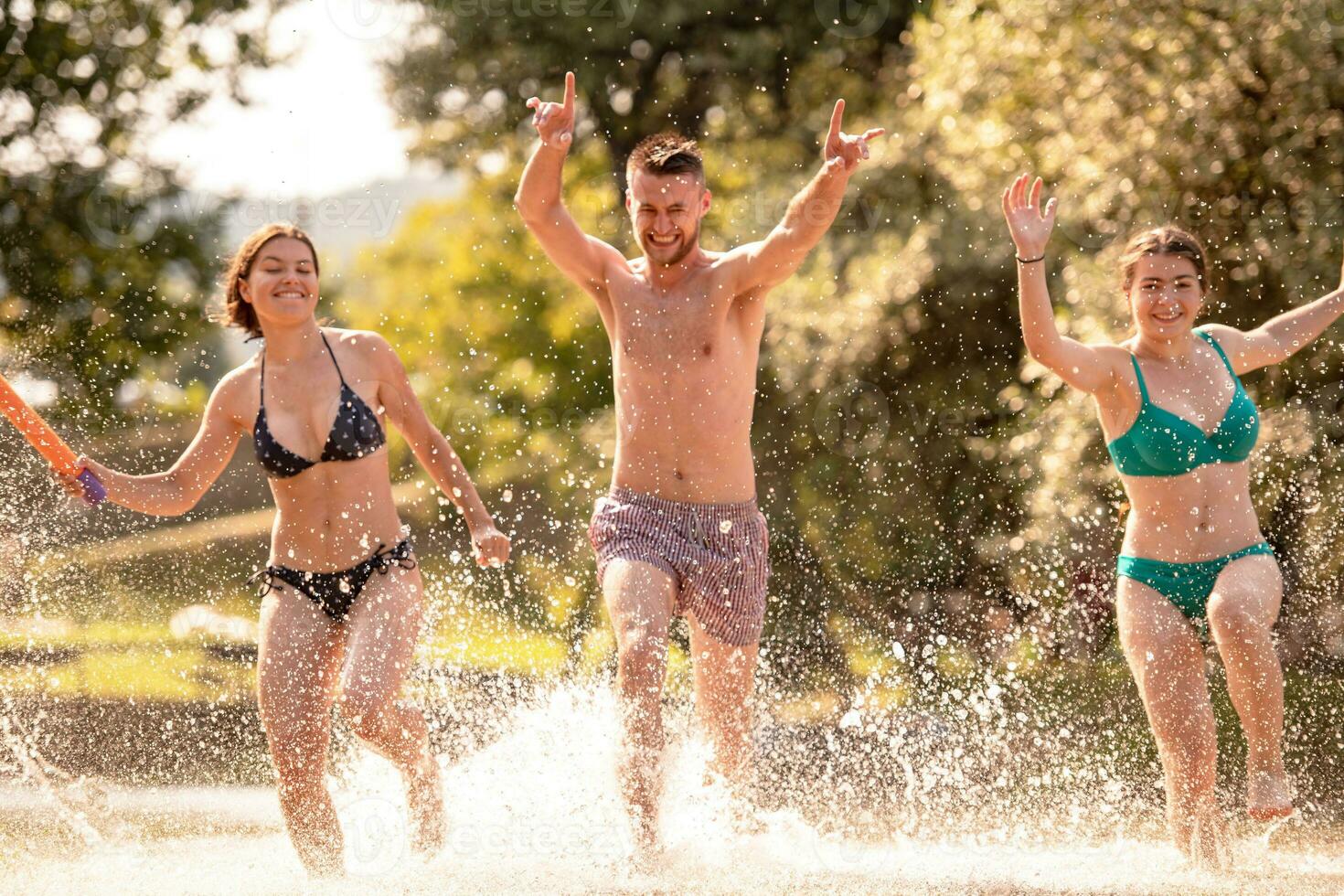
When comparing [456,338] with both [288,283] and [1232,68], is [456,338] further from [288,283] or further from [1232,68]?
[288,283]

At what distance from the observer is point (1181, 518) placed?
4922mm

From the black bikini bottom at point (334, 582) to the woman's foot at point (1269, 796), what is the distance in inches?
107

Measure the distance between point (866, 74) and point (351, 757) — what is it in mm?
10209

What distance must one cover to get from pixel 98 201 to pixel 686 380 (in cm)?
1063

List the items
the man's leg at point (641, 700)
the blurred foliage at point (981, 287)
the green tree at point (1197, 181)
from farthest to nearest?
1. the blurred foliage at point (981, 287)
2. the green tree at point (1197, 181)
3. the man's leg at point (641, 700)

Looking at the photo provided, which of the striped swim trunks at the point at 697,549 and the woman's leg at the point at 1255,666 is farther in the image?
the striped swim trunks at the point at 697,549

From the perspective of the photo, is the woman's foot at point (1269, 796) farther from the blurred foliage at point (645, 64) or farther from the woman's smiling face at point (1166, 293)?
the blurred foliage at point (645, 64)

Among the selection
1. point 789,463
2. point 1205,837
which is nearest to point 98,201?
point 789,463

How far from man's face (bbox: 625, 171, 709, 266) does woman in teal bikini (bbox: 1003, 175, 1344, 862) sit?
1.00m

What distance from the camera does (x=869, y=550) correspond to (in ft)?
33.6

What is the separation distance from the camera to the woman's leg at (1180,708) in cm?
484
